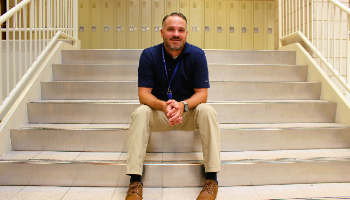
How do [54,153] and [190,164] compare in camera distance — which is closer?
[190,164]

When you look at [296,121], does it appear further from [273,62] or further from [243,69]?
[273,62]

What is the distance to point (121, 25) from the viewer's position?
160 inches

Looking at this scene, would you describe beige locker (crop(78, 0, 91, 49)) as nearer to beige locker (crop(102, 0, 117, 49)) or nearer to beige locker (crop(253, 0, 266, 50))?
beige locker (crop(102, 0, 117, 49))

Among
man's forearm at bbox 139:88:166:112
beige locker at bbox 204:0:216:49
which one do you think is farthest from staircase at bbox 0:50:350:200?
beige locker at bbox 204:0:216:49

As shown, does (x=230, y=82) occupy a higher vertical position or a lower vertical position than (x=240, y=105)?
higher

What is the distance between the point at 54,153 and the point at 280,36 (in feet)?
8.84

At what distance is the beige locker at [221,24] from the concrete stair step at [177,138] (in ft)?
9.83

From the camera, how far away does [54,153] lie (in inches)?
55.2

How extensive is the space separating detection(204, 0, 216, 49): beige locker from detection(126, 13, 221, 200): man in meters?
3.00

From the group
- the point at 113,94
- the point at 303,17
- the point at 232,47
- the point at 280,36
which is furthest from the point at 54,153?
the point at 232,47

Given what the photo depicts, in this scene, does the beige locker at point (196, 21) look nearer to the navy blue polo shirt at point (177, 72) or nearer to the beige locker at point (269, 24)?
the beige locker at point (269, 24)

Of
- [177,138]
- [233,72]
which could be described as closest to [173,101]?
[177,138]

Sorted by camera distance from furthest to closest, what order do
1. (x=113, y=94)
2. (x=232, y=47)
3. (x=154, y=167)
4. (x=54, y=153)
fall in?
1. (x=232, y=47)
2. (x=113, y=94)
3. (x=54, y=153)
4. (x=154, y=167)

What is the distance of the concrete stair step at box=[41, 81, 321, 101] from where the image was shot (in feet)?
6.12
